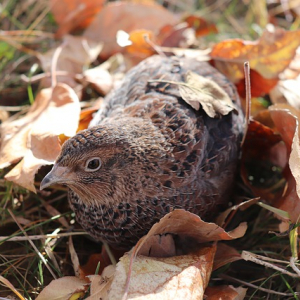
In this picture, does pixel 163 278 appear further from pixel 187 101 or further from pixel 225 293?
pixel 187 101

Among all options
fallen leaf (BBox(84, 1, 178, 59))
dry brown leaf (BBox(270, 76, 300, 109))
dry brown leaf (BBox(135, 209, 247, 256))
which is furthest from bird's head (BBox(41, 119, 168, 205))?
fallen leaf (BBox(84, 1, 178, 59))

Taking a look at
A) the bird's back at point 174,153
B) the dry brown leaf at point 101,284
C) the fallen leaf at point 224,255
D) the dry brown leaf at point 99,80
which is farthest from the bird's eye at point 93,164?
the dry brown leaf at point 99,80

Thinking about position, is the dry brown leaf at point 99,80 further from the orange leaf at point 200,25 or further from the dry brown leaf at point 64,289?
the dry brown leaf at point 64,289

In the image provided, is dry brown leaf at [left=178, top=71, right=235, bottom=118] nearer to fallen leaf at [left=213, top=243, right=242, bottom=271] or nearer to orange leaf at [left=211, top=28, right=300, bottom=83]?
orange leaf at [left=211, top=28, right=300, bottom=83]

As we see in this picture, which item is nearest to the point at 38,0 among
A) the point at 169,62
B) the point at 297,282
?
the point at 169,62

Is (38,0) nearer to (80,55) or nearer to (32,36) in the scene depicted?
(32,36)

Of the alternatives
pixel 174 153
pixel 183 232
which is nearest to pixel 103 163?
pixel 174 153
